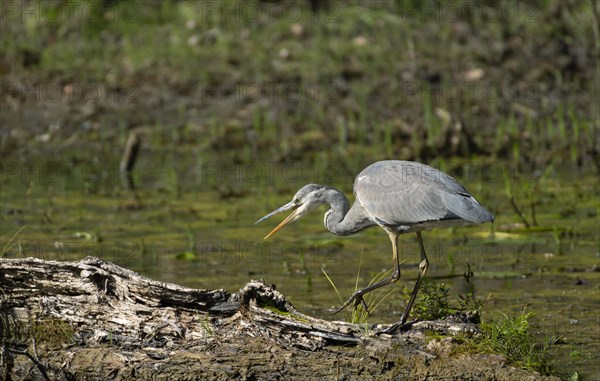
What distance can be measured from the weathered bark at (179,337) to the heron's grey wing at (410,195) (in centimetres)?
72

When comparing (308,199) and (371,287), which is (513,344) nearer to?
(371,287)

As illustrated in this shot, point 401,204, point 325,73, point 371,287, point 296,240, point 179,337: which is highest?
point 325,73

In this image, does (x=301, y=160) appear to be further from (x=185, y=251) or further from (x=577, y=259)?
(x=577, y=259)

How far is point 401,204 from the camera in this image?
6633 millimetres

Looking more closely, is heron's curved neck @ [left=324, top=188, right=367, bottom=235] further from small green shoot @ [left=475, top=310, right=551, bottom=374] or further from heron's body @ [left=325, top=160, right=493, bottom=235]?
small green shoot @ [left=475, top=310, right=551, bottom=374]

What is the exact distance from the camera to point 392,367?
5723 mm

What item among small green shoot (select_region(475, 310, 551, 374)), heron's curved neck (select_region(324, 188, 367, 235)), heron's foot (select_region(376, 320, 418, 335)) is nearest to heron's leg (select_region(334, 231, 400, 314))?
heron's curved neck (select_region(324, 188, 367, 235))

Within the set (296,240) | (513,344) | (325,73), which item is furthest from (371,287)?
(325,73)

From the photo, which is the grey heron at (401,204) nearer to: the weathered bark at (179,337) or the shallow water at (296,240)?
the weathered bark at (179,337)

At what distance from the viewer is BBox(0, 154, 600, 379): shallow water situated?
25.9 ft

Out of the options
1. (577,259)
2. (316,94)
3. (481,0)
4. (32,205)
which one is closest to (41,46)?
(316,94)

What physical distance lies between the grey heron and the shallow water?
2.61ft

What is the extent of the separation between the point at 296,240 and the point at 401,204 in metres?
3.20

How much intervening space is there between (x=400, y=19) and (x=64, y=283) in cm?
975
